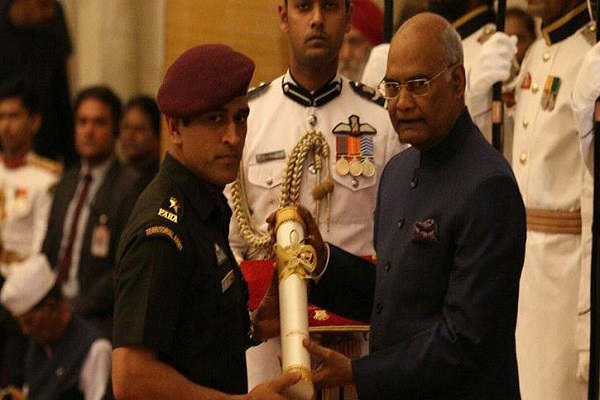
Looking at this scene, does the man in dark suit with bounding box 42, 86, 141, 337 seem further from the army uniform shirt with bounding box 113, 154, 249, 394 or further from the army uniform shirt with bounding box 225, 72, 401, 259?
the army uniform shirt with bounding box 113, 154, 249, 394

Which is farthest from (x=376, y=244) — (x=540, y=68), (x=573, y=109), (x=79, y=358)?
(x=79, y=358)

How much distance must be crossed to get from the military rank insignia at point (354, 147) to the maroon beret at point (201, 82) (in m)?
0.98

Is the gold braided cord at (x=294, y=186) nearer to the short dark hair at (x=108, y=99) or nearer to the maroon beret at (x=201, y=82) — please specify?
the maroon beret at (x=201, y=82)

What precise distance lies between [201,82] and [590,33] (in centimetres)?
216

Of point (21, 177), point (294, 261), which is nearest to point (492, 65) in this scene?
point (294, 261)

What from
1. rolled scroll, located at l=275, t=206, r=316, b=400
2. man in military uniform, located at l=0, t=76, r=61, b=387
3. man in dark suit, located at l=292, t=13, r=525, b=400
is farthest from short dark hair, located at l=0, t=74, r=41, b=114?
man in dark suit, located at l=292, t=13, r=525, b=400

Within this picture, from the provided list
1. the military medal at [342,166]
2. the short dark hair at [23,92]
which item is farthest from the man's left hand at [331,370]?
the short dark hair at [23,92]

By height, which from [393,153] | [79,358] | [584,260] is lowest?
[79,358]

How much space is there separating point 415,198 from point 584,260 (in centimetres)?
151

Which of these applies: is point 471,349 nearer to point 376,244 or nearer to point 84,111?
point 376,244

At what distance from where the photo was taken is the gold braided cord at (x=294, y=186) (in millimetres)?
4270

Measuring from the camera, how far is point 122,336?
3154 millimetres

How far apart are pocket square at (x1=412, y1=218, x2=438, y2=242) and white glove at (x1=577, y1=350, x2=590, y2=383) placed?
158 cm

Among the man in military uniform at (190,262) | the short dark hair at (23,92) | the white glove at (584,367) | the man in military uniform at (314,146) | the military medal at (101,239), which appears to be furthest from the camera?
the short dark hair at (23,92)
